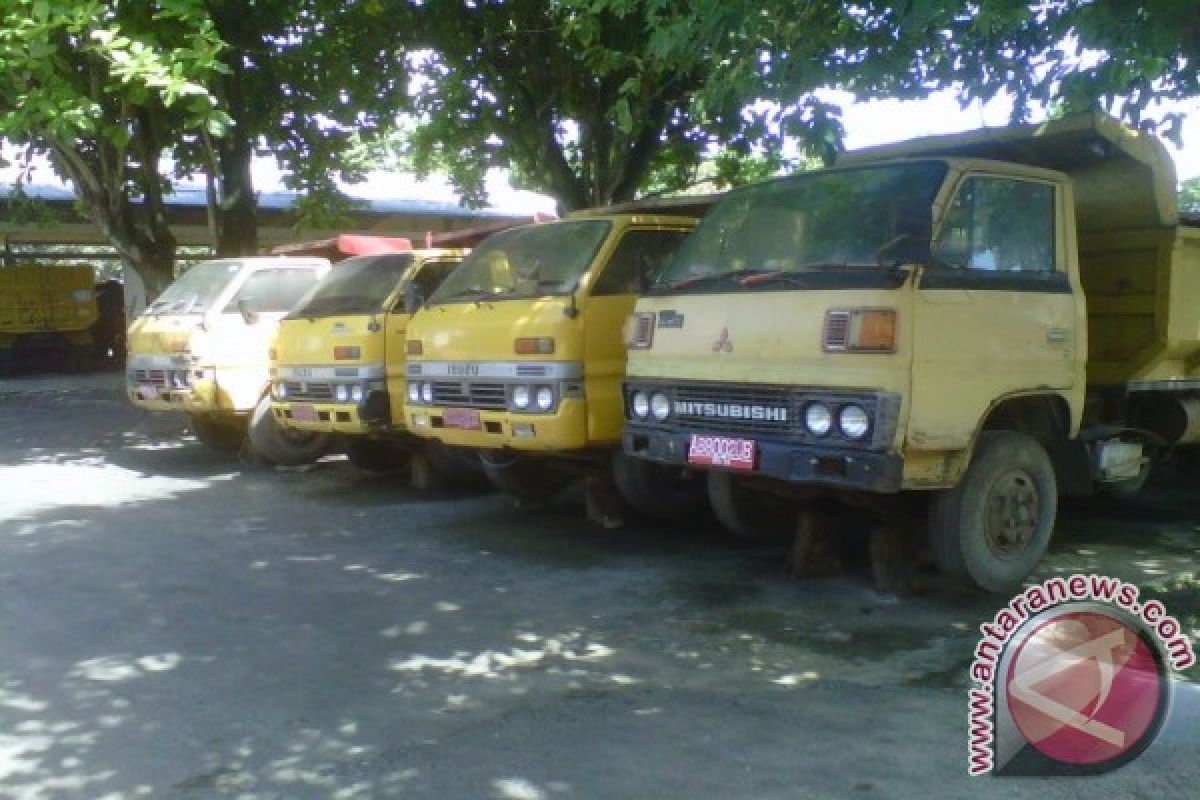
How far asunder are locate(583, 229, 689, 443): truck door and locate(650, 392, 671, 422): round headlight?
666 mm

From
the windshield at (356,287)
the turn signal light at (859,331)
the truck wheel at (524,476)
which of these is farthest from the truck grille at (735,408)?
the windshield at (356,287)

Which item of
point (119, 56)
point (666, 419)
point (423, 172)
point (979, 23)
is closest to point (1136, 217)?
point (979, 23)

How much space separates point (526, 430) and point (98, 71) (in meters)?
8.48

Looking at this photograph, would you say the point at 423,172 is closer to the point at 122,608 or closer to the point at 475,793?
the point at 122,608

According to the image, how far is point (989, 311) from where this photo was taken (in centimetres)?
Answer: 525

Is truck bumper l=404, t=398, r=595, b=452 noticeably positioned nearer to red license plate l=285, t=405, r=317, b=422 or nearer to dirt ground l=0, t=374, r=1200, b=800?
dirt ground l=0, t=374, r=1200, b=800

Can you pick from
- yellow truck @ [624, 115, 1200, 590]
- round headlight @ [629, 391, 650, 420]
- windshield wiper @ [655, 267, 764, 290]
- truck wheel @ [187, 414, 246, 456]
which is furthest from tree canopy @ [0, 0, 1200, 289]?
truck wheel @ [187, 414, 246, 456]

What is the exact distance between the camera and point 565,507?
8.17 m

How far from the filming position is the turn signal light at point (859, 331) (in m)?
4.91

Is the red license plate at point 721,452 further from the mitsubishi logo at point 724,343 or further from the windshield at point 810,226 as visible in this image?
the windshield at point 810,226

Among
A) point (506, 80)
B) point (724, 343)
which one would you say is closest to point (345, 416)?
point (724, 343)

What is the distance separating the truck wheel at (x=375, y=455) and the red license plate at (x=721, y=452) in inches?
171
